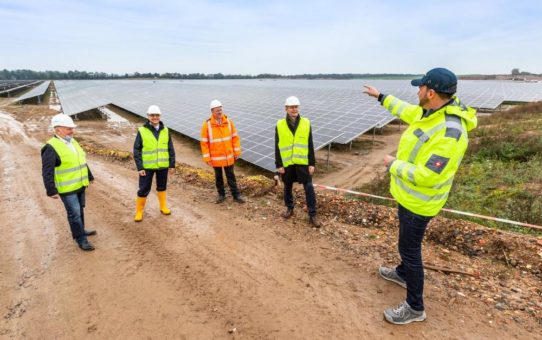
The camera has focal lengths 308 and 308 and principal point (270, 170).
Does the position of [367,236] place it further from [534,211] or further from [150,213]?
[150,213]

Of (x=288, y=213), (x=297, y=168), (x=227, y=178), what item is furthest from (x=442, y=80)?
(x=227, y=178)

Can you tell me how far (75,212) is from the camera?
168 inches

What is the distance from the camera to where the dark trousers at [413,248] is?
2.71 metres

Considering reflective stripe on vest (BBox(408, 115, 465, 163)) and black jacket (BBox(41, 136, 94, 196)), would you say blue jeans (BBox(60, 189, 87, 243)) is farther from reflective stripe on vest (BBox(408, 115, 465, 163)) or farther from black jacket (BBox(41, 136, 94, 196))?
reflective stripe on vest (BBox(408, 115, 465, 163))

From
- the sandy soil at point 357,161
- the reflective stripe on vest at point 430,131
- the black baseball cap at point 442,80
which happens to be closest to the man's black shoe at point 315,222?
the reflective stripe on vest at point 430,131

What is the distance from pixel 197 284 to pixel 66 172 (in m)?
2.34

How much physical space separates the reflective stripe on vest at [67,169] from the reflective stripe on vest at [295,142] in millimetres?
2890

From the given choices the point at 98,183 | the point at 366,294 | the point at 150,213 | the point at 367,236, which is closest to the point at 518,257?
the point at 367,236

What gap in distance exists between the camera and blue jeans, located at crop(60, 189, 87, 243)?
166 inches

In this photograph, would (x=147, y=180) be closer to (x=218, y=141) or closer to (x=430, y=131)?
(x=218, y=141)

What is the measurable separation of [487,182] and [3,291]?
8.79m

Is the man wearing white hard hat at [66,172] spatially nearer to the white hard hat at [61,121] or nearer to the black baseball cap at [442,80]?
the white hard hat at [61,121]

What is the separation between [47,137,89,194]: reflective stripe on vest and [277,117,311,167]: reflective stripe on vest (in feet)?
9.48

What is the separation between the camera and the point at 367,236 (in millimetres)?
4617
